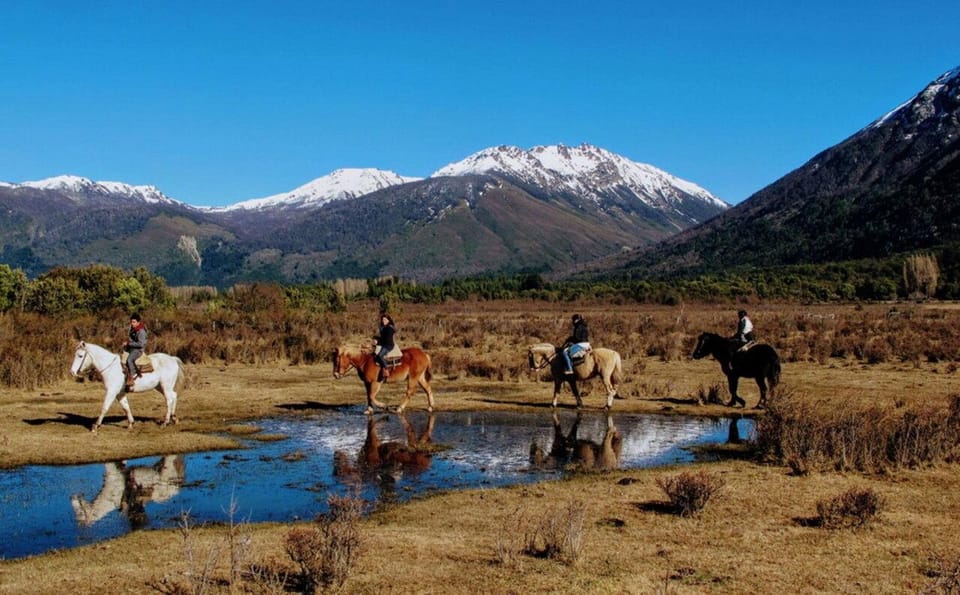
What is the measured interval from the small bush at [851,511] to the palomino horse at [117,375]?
14386 millimetres

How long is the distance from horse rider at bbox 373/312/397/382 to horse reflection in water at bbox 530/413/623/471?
4957mm

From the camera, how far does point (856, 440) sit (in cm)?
1428

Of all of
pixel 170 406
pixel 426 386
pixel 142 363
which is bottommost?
pixel 170 406

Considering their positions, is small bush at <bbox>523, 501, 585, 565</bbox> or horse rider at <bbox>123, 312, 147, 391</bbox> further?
horse rider at <bbox>123, 312, 147, 391</bbox>

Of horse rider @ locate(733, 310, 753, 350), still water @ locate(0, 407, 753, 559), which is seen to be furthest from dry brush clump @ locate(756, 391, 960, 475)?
horse rider @ locate(733, 310, 753, 350)

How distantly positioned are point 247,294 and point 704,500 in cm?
4337

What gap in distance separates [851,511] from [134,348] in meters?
15.5

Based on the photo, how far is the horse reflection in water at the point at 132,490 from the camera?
1145 cm

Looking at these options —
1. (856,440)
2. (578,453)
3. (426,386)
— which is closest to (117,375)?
(426,386)

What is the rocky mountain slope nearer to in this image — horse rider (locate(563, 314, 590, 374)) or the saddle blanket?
horse rider (locate(563, 314, 590, 374))

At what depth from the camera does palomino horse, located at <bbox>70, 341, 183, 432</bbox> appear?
694 inches

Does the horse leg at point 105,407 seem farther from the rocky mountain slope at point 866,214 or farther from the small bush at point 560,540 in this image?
the rocky mountain slope at point 866,214

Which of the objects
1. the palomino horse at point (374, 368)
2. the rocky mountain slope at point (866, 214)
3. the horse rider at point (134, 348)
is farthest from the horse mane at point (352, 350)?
the rocky mountain slope at point (866, 214)

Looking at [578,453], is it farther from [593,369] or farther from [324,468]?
[593,369]
